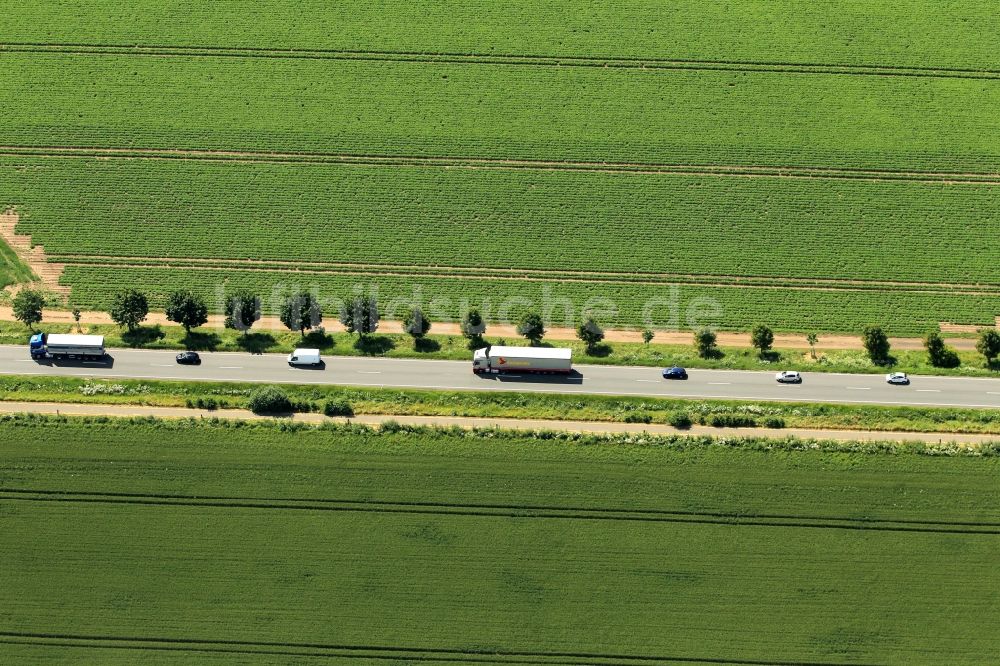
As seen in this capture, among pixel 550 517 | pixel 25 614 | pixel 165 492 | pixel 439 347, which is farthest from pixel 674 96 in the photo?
pixel 25 614

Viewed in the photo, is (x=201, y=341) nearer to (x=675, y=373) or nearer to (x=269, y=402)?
(x=269, y=402)

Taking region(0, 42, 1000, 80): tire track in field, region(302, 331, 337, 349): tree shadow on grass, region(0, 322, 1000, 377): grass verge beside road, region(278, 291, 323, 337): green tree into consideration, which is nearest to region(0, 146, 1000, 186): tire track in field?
region(0, 42, 1000, 80): tire track in field

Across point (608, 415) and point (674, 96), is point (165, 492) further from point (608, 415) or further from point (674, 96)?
point (674, 96)

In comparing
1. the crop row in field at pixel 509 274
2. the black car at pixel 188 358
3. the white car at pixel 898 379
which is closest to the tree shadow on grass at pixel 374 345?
the crop row in field at pixel 509 274

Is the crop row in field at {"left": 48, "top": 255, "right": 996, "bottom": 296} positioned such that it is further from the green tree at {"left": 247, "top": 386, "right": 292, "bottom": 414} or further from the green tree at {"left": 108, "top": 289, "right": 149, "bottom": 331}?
the green tree at {"left": 247, "top": 386, "right": 292, "bottom": 414}

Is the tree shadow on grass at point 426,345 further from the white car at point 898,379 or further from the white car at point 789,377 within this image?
the white car at point 898,379

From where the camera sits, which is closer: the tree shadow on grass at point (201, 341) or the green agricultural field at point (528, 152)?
the tree shadow on grass at point (201, 341)
